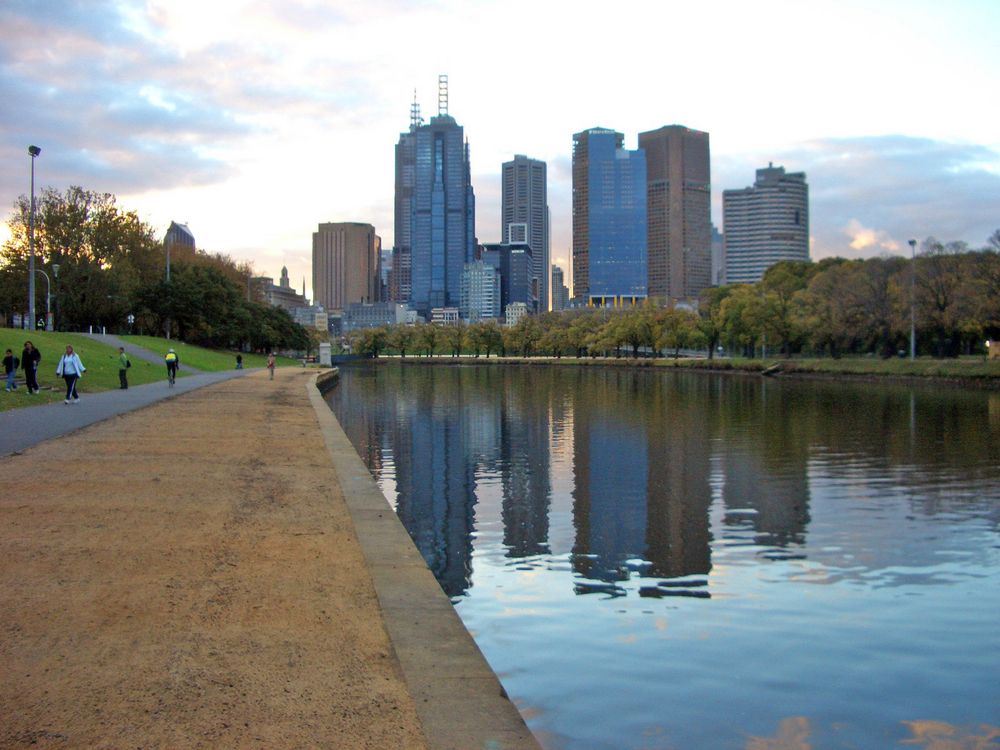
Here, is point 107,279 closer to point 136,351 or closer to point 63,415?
point 136,351

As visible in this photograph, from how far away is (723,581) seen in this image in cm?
1045

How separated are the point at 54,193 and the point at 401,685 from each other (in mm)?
87016

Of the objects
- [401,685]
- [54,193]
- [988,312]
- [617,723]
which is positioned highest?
[54,193]

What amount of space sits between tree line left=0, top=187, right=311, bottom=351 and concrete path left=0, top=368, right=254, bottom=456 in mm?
45268

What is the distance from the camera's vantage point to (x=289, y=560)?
8539 millimetres

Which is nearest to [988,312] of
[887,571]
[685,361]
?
[685,361]

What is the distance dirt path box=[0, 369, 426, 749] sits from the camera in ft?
15.5

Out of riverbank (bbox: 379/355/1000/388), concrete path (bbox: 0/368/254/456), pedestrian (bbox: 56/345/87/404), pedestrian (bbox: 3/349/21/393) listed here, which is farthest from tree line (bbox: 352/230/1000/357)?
pedestrian (bbox: 3/349/21/393)

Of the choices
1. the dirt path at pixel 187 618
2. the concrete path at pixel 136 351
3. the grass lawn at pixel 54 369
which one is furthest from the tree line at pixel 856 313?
the dirt path at pixel 187 618

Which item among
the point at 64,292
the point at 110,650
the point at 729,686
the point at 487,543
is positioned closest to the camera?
the point at 110,650

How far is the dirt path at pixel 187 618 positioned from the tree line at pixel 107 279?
222 ft

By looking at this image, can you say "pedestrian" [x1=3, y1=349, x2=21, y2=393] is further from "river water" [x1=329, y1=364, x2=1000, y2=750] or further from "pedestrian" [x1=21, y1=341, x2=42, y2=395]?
"river water" [x1=329, y1=364, x2=1000, y2=750]

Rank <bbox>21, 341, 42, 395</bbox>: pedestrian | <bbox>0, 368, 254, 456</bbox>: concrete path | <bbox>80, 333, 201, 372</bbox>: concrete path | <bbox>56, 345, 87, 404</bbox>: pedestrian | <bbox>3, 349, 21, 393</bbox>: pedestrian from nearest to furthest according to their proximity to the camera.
A: <bbox>0, 368, 254, 456</bbox>: concrete path, <bbox>56, 345, 87, 404</bbox>: pedestrian, <bbox>21, 341, 42, 395</bbox>: pedestrian, <bbox>3, 349, 21, 393</bbox>: pedestrian, <bbox>80, 333, 201, 372</bbox>: concrete path

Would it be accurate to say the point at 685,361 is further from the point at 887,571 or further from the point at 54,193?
the point at 887,571
